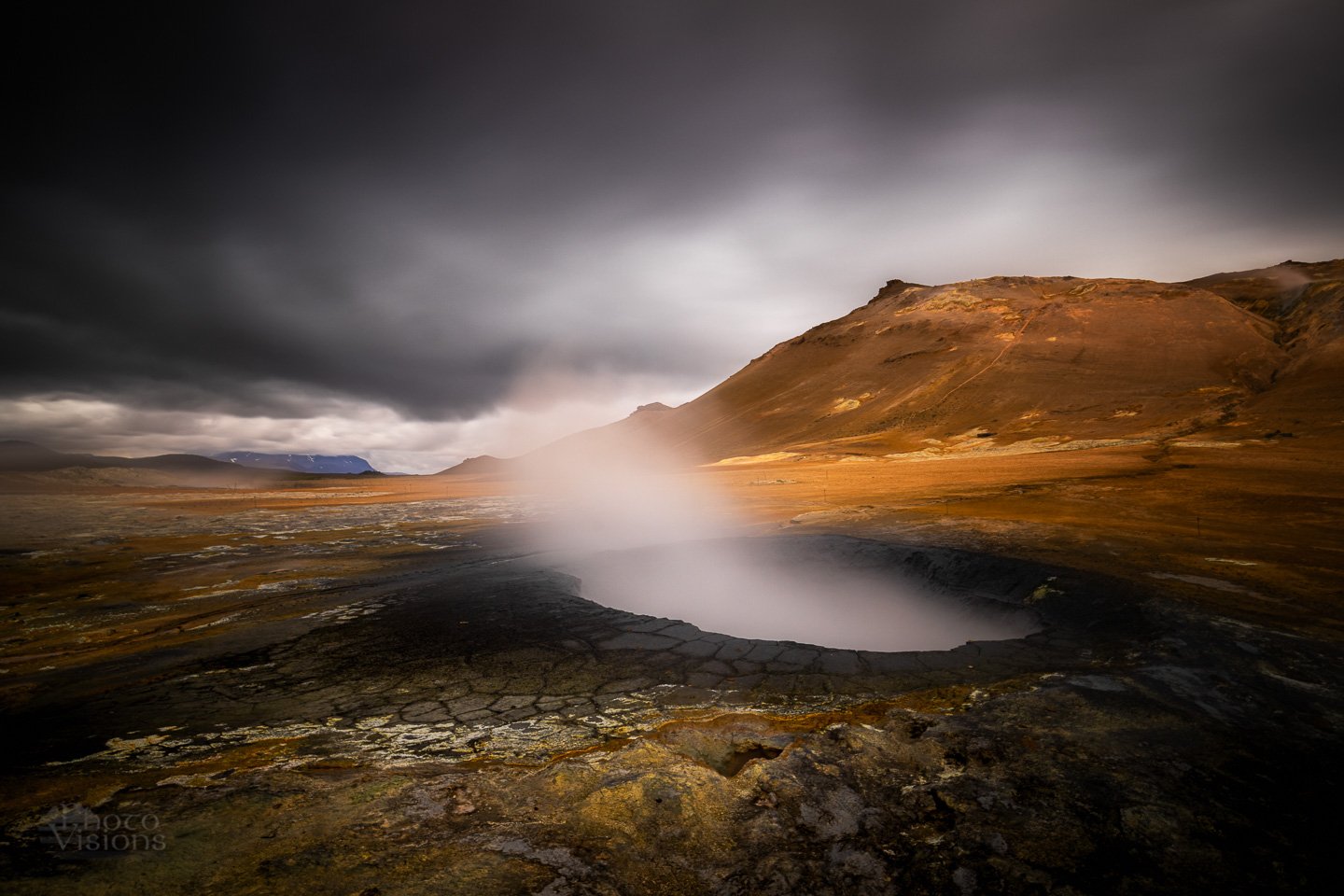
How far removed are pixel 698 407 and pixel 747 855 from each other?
115m

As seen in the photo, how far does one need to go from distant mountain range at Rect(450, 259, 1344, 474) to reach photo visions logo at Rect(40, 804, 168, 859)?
42.7m

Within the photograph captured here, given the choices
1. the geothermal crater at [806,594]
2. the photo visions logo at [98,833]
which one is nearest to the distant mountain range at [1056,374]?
the geothermal crater at [806,594]

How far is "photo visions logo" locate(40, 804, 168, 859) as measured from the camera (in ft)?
7.81

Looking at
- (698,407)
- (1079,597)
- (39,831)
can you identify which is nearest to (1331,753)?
(1079,597)

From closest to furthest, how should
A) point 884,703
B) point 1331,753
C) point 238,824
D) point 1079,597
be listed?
1. point 238,824
2. point 1331,753
3. point 884,703
4. point 1079,597

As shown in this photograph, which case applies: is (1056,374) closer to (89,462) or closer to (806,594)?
(806,594)

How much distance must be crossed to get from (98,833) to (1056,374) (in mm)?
74451

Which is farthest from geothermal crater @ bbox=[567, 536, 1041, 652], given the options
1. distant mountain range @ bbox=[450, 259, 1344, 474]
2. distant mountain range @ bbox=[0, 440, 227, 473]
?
distant mountain range @ bbox=[0, 440, 227, 473]

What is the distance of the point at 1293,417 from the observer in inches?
1352

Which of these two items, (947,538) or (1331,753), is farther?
(947,538)

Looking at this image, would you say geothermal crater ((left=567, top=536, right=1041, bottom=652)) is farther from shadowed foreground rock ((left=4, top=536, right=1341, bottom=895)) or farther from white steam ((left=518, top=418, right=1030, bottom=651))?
shadowed foreground rock ((left=4, top=536, right=1341, bottom=895))

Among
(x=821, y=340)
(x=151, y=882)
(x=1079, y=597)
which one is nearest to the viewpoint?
(x=151, y=882)

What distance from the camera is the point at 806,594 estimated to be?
32.3 ft

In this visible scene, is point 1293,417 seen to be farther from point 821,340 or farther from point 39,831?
point 821,340
